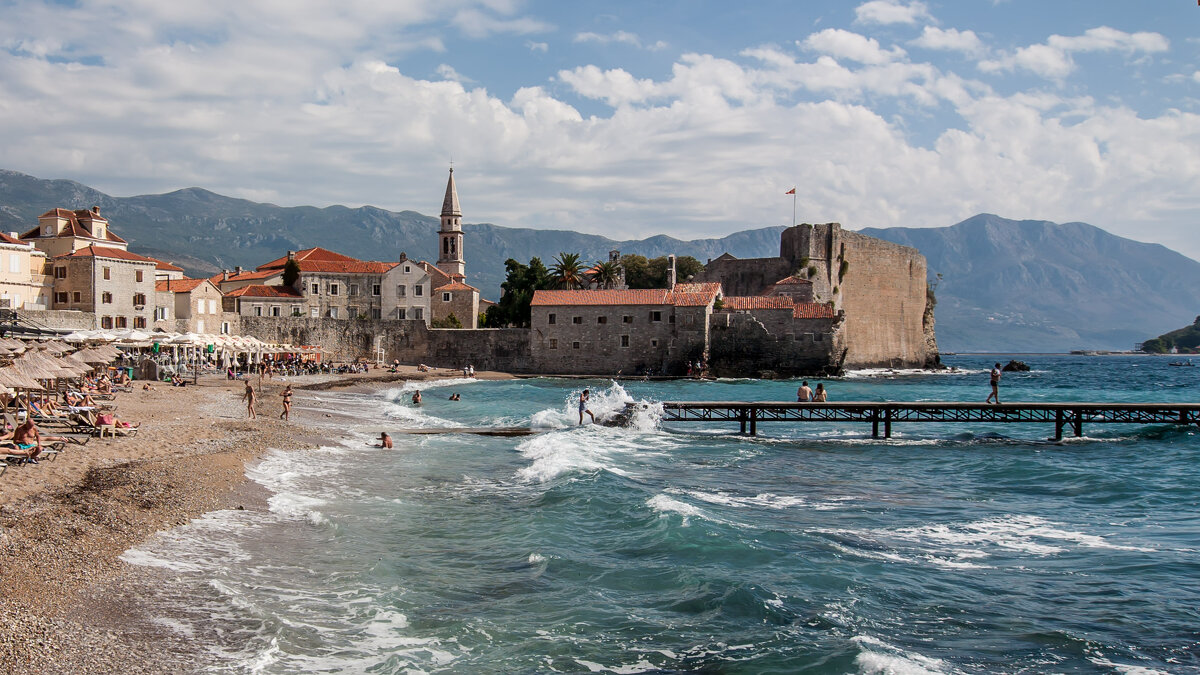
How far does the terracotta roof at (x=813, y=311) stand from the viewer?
5638cm

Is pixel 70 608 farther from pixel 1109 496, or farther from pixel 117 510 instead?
pixel 1109 496

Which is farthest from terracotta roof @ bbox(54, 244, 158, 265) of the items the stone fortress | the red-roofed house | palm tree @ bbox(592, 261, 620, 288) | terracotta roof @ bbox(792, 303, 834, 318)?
terracotta roof @ bbox(792, 303, 834, 318)

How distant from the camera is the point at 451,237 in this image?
85.6 m

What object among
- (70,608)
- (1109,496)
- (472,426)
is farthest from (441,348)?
(70,608)

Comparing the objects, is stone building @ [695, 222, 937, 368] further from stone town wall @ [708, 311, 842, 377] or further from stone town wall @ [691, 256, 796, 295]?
stone town wall @ [708, 311, 842, 377]

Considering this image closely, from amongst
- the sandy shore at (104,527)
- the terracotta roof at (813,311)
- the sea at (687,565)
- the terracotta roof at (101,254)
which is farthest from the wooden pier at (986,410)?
the terracotta roof at (101,254)

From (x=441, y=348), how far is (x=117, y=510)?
50633 mm

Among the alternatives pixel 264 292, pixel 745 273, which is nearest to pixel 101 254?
pixel 264 292

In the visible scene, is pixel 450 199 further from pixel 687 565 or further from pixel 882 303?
pixel 687 565

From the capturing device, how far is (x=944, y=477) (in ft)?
66.1

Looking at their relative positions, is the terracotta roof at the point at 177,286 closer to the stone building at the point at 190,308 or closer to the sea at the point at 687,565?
the stone building at the point at 190,308

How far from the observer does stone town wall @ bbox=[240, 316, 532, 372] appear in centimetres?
5841

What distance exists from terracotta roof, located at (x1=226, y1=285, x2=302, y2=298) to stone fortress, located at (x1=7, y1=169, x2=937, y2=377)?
0.41 ft

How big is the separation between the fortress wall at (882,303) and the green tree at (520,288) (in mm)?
22961
